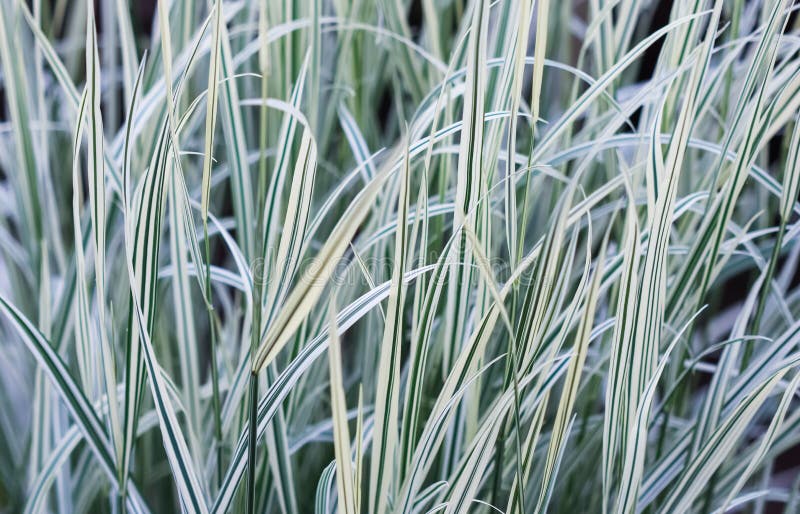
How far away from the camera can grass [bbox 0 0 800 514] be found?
14.4 inches

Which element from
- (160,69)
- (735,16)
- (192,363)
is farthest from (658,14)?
(192,363)

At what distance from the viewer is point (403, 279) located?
337 mm

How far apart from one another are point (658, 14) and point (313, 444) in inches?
33.6

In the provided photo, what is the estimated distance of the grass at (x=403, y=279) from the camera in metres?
0.37

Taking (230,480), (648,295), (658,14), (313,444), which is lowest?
(313,444)

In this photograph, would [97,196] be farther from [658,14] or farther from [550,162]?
[658,14]

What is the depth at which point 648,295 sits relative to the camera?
0.39 m

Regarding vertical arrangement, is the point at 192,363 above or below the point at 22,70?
below

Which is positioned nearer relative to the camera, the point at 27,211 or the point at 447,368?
the point at 447,368

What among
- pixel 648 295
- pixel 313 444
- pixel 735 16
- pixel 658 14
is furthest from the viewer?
pixel 658 14

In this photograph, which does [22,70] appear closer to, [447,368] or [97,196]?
[97,196]

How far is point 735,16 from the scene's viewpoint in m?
0.50

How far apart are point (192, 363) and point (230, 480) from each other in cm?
12

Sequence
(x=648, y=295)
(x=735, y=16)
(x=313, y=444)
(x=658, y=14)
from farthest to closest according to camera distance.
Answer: (x=658, y=14), (x=313, y=444), (x=735, y=16), (x=648, y=295)
